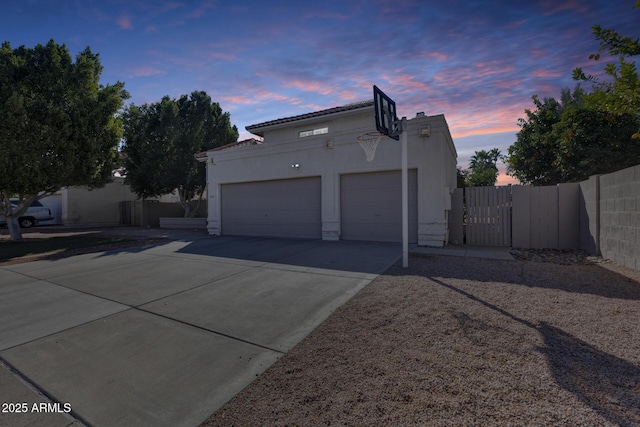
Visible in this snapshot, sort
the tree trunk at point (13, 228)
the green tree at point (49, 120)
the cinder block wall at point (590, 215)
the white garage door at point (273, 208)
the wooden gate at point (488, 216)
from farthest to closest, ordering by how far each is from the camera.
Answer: the tree trunk at point (13, 228)
the white garage door at point (273, 208)
the green tree at point (49, 120)
the wooden gate at point (488, 216)
the cinder block wall at point (590, 215)

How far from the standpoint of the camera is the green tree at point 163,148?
20859mm

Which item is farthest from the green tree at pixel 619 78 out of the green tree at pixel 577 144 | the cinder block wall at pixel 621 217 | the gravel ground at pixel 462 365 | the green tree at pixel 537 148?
the green tree at pixel 537 148

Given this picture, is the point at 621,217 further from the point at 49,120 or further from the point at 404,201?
the point at 49,120

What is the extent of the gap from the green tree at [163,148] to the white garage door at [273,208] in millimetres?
8224

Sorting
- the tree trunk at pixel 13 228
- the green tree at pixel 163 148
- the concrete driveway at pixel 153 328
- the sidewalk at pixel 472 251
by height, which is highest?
the green tree at pixel 163 148

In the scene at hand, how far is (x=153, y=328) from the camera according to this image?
394 cm

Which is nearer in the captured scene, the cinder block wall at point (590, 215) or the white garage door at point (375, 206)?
the cinder block wall at point (590, 215)

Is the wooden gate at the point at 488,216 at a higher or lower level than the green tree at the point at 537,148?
lower

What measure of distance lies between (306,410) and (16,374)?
2.82 m

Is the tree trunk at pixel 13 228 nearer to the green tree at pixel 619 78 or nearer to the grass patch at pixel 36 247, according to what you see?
the grass patch at pixel 36 247

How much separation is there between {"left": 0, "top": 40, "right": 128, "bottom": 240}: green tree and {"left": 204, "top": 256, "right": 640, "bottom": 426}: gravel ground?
512 inches

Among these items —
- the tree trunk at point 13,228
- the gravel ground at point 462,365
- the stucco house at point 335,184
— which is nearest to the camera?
the gravel ground at point 462,365

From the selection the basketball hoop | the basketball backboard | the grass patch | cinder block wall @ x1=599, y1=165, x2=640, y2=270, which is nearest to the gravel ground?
cinder block wall @ x1=599, y1=165, x2=640, y2=270

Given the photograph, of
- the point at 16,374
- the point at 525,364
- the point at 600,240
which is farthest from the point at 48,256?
the point at 600,240
